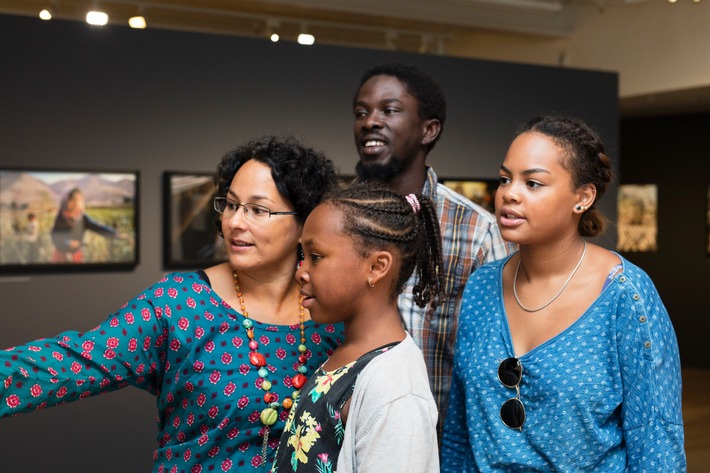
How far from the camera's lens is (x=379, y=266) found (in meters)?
1.91

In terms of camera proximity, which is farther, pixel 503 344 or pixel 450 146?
pixel 450 146

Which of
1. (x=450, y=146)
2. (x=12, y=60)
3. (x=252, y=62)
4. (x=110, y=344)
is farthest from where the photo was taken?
(x=450, y=146)

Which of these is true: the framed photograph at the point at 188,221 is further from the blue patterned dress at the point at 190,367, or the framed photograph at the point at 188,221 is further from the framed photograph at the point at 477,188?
the blue patterned dress at the point at 190,367

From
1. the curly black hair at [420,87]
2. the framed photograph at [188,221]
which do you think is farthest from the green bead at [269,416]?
the framed photograph at [188,221]

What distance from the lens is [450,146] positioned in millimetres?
7895

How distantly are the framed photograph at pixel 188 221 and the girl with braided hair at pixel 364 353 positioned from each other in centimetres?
476

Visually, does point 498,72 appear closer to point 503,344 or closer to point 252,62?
point 252,62

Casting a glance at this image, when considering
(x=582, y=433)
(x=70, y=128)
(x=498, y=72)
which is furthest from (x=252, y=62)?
(x=582, y=433)

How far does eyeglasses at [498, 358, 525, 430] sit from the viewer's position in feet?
6.94

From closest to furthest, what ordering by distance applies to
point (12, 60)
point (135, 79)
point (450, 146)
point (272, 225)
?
point (272, 225), point (12, 60), point (135, 79), point (450, 146)

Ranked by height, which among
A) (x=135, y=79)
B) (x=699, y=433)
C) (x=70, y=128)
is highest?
(x=135, y=79)

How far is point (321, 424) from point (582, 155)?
0.98 meters

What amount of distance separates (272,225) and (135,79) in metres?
4.73

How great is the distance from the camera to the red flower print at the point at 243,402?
6.84 feet
